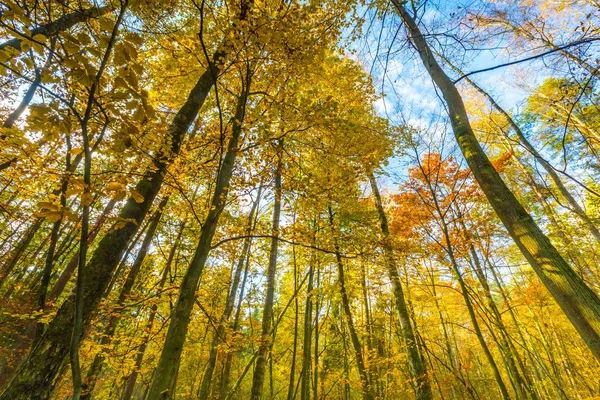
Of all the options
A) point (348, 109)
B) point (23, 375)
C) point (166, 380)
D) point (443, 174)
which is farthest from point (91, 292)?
point (443, 174)

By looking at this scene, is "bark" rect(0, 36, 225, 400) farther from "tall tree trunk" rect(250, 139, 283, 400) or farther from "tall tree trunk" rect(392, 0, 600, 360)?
"tall tree trunk" rect(392, 0, 600, 360)

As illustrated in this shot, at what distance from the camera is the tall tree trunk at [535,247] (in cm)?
167

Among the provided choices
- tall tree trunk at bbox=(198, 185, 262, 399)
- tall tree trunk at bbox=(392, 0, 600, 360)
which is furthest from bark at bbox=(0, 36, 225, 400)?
tall tree trunk at bbox=(392, 0, 600, 360)

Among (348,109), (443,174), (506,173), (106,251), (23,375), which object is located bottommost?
(23,375)

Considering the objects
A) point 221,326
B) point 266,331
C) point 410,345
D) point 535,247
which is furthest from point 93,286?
point 410,345

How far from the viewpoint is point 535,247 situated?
6.38 feet

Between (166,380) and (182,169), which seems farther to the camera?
(182,169)

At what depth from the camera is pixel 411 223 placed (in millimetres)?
8867

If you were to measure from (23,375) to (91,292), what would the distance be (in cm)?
81

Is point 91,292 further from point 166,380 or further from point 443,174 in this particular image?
point 443,174

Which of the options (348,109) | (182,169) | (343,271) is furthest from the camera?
(343,271)

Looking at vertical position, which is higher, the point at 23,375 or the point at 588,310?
the point at 588,310

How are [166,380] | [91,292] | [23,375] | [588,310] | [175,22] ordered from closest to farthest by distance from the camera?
[588,310] < [166,380] < [23,375] < [91,292] < [175,22]

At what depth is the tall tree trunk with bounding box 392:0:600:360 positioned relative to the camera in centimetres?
167
